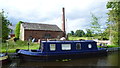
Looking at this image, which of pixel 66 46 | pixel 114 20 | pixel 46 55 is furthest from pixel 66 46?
pixel 114 20

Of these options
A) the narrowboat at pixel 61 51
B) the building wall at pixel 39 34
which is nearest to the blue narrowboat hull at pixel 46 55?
the narrowboat at pixel 61 51

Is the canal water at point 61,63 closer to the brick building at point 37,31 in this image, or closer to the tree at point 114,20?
the tree at point 114,20

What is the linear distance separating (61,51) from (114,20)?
14.0 metres

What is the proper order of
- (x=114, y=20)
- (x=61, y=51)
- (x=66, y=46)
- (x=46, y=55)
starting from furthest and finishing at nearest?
(x=114, y=20)
(x=66, y=46)
(x=61, y=51)
(x=46, y=55)

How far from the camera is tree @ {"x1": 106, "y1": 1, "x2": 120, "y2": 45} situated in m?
20.2

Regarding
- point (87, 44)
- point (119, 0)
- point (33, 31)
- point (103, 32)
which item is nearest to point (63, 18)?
point (33, 31)

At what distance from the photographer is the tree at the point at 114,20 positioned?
20.2 metres

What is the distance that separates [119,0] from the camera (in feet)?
64.9

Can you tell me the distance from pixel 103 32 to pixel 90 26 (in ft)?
11.4

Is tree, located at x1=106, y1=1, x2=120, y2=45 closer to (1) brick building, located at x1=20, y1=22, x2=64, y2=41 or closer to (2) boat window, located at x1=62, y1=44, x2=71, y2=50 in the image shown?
(2) boat window, located at x1=62, y1=44, x2=71, y2=50

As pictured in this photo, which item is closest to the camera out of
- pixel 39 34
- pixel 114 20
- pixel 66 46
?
pixel 66 46

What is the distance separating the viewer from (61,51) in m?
14.0

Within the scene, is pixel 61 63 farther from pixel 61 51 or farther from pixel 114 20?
pixel 114 20

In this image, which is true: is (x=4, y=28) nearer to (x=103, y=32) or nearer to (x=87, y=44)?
(x=87, y=44)
